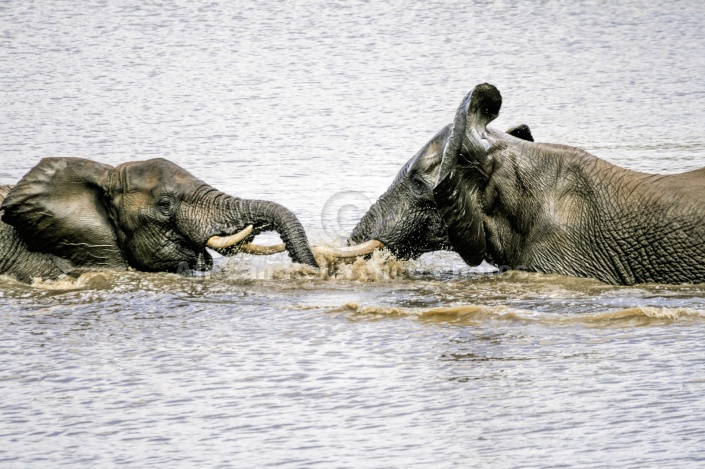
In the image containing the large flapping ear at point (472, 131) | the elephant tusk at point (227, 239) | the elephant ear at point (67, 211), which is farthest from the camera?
the elephant ear at point (67, 211)

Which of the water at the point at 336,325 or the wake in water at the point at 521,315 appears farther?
the wake in water at the point at 521,315

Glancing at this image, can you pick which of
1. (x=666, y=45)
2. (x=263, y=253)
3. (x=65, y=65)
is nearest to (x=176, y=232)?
(x=263, y=253)

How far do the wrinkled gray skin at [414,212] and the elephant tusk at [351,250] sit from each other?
6 centimetres

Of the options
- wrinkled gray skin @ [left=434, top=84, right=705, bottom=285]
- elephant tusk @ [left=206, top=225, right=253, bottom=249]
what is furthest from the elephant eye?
wrinkled gray skin @ [left=434, top=84, right=705, bottom=285]

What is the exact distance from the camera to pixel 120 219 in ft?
40.7

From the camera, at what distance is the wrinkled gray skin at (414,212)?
12.6 m

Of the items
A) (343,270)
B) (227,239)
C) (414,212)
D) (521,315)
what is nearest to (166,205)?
(227,239)

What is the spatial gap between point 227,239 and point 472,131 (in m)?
2.04

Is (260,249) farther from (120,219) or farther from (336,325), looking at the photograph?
(336,325)

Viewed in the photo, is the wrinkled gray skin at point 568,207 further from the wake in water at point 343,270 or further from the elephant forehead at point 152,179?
the elephant forehead at point 152,179

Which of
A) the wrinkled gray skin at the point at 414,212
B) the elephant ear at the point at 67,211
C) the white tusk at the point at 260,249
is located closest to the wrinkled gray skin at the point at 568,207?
the wrinkled gray skin at the point at 414,212

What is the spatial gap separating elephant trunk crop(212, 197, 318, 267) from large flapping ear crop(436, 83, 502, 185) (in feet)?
3.77

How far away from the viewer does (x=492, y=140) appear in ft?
40.0

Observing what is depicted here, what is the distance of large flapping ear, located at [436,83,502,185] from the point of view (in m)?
12.0
